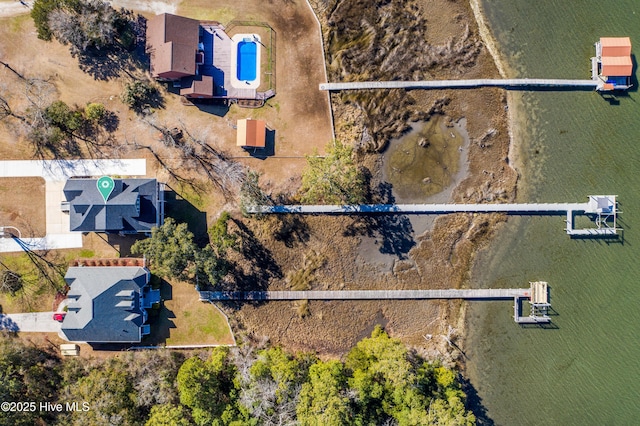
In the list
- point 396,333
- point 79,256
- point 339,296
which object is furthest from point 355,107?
point 79,256

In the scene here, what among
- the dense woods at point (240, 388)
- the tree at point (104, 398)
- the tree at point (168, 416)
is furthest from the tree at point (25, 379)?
the tree at point (168, 416)

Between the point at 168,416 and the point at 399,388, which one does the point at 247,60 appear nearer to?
the point at 168,416

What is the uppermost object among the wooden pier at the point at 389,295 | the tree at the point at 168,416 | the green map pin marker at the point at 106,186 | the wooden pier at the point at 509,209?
the green map pin marker at the point at 106,186

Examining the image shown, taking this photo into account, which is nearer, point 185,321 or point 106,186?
point 106,186

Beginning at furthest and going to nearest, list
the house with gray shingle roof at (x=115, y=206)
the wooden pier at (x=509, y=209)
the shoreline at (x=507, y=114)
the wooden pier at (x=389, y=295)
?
the shoreline at (x=507, y=114)
the wooden pier at (x=389, y=295)
the wooden pier at (x=509, y=209)
the house with gray shingle roof at (x=115, y=206)

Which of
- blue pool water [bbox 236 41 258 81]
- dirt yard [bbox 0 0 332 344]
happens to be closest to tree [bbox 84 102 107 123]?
dirt yard [bbox 0 0 332 344]

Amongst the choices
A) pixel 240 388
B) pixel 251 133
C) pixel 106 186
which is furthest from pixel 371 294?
pixel 106 186

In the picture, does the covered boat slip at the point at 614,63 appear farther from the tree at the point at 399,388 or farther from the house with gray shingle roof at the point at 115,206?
the house with gray shingle roof at the point at 115,206
